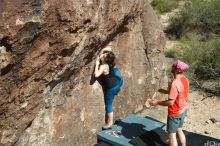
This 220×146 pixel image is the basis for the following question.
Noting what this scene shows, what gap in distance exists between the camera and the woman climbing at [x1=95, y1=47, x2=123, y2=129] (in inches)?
291

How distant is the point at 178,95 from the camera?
676 cm

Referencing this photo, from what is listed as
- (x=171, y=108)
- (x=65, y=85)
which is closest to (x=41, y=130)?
(x=65, y=85)

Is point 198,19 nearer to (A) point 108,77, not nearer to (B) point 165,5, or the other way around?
(B) point 165,5

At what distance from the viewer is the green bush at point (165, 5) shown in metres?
17.4

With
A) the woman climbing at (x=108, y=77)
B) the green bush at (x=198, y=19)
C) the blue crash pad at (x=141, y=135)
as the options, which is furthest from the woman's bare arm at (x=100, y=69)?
the green bush at (x=198, y=19)

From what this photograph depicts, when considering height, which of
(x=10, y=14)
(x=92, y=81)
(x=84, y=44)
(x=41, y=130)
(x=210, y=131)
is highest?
(x=10, y=14)

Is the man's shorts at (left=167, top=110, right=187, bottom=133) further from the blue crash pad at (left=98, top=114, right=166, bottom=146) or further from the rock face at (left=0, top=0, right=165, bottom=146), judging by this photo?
the rock face at (left=0, top=0, right=165, bottom=146)

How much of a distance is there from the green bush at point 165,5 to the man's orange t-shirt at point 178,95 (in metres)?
10.8

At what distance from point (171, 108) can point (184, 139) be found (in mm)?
643

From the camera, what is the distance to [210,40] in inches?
529

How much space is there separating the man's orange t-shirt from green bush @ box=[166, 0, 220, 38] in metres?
7.87

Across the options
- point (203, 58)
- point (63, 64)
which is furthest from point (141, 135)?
point (203, 58)

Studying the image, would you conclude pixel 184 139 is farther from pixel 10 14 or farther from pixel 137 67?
pixel 10 14

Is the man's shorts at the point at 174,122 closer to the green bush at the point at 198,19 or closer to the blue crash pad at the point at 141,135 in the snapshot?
the blue crash pad at the point at 141,135
